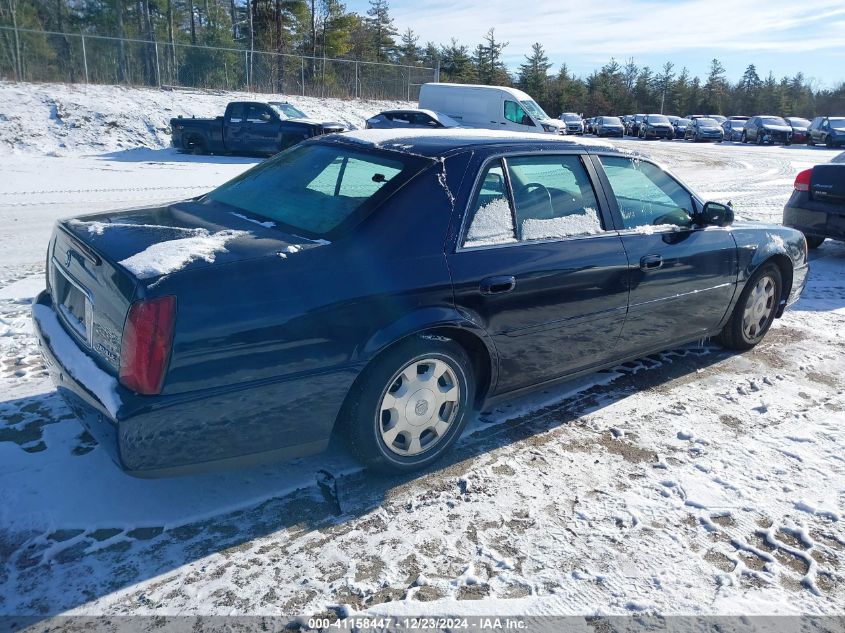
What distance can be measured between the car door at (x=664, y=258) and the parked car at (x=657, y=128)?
4040cm

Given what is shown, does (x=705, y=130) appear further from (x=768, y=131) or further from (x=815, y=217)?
(x=815, y=217)

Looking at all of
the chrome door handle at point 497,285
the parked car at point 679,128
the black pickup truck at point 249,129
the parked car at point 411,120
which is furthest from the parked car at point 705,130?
the chrome door handle at point 497,285

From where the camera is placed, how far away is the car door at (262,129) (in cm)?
1891

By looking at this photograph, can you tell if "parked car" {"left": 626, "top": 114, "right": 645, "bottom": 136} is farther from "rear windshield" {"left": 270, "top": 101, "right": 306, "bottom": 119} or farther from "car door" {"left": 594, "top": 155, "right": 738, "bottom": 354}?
"car door" {"left": 594, "top": 155, "right": 738, "bottom": 354}

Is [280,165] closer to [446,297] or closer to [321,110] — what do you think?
[446,297]

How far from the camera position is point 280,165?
13.4 feet

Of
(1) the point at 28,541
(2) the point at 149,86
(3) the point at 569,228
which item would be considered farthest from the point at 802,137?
(1) the point at 28,541

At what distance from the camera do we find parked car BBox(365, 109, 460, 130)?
73.0 ft

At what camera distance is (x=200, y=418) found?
2.68 meters

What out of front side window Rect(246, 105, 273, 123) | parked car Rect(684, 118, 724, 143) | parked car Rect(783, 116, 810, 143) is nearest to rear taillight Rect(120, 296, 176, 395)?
front side window Rect(246, 105, 273, 123)

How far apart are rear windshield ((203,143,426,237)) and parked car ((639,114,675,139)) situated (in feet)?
137

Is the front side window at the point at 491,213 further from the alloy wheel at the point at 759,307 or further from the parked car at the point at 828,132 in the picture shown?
the parked car at the point at 828,132

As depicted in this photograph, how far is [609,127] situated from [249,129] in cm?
3075

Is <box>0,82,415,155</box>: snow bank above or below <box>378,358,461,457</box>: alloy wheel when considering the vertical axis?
above
